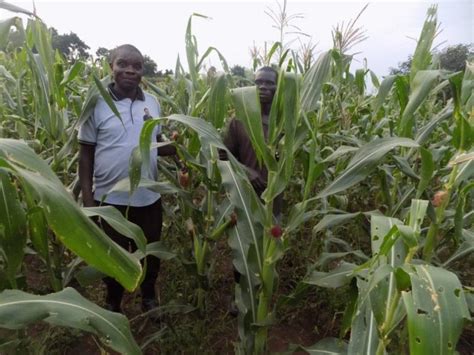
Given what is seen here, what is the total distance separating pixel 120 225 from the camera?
3.51ft

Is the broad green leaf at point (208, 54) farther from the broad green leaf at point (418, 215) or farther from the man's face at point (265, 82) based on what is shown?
the broad green leaf at point (418, 215)

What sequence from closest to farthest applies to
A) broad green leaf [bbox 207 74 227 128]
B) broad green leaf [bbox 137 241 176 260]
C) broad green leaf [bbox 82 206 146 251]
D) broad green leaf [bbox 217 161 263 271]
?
broad green leaf [bbox 82 206 146 251] → broad green leaf [bbox 217 161 263 271] → broad green leaf [bbox 207 74 227 128] → broad green leaf [bbox 137 241 176 260]

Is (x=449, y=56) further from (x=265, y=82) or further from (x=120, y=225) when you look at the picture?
(x=120, y=225)

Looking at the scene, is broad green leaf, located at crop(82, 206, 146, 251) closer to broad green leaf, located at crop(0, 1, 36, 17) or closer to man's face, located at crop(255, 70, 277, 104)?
broad green leaf, located at crop(0, 1, 36, 17)

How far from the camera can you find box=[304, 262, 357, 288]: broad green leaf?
1.40m

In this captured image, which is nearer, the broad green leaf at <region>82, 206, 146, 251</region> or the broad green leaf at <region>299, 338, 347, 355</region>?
the broad green leaf at <region>82, 206, 146, 251</region>

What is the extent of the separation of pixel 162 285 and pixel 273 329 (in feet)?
2.63

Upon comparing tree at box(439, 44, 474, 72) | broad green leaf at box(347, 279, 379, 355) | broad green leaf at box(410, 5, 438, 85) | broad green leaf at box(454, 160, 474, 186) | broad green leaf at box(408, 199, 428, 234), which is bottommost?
broad green leaf at box(347, 279, 379, 355)

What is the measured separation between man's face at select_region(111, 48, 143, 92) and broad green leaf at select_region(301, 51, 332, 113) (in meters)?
0.91

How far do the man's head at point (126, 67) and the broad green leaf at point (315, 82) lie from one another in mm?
909

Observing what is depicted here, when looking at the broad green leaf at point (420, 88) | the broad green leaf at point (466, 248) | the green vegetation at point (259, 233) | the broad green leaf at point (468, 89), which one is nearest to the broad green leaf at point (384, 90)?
the green vegetation at point (259, 233)

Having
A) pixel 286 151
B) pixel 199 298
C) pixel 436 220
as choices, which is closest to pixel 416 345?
pixel 286 151

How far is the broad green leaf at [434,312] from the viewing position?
0.71 metres

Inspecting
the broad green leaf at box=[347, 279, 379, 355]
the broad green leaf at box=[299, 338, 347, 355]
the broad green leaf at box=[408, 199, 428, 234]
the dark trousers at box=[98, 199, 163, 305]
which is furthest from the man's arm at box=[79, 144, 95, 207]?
the broad green leaf at box=[408, 199, 428, 234]
